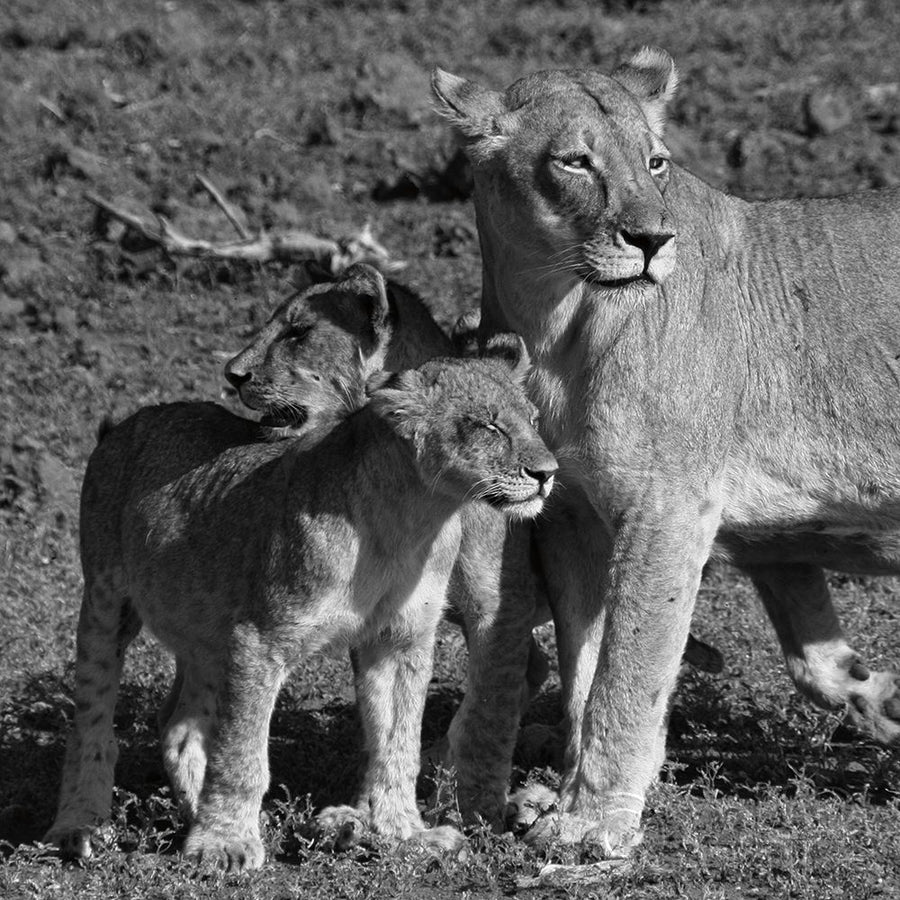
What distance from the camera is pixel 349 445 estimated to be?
6.09 m

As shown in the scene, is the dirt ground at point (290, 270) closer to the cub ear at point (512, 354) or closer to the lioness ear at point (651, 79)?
the lioness ear at point (651, 79)

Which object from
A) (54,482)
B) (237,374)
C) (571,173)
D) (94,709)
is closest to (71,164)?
(54,482)

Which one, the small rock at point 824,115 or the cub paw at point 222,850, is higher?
the small rock at point 824,115

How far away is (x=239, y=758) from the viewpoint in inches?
232

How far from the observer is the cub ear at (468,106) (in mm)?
6340

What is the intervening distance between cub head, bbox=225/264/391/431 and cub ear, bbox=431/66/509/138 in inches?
26.4

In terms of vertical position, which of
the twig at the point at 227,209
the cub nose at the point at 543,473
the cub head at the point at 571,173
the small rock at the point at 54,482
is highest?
the twig at the point at 227,209

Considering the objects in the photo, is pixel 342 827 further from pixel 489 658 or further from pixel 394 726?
pixel 489 658

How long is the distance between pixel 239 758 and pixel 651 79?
9.25 ft

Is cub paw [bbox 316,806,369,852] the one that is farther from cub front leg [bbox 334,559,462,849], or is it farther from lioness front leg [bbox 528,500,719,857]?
lioness front leg [bbox 528,500,719,857]

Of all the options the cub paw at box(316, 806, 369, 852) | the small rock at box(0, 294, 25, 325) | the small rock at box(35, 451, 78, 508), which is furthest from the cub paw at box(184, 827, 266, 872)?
the small rock at box(0, 294, 25, 325)

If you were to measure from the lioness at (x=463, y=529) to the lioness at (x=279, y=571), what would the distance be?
0.25 m

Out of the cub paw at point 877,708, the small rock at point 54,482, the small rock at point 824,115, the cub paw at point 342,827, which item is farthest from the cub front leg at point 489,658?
the small rock at point 824,115

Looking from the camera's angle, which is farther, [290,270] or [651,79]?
[290,270]
